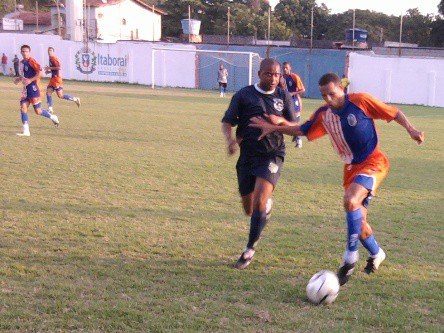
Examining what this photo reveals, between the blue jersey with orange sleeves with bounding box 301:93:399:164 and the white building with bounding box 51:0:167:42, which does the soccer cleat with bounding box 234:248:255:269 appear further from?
the white building with bounding box 51:0:167:42

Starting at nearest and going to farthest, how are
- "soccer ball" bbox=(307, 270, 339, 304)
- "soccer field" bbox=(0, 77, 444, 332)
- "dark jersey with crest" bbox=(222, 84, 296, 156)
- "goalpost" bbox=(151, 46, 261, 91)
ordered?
"soccer field" bbox=(0, 77, 444, 332)
"soccer ball" bbox=(307, 270, 339, 304)
"dark jersey with crest" bbox=(222, 84, 296, 156)
"goalpost" bbox=(151, 46, 261, 91)

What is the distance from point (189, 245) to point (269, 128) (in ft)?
5.14

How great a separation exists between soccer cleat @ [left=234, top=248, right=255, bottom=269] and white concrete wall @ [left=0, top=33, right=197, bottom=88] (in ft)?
104

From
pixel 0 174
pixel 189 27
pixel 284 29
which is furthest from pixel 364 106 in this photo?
pixel 284 29

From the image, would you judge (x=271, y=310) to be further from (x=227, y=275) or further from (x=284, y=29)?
(x=284, y=29)

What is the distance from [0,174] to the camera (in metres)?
9.38

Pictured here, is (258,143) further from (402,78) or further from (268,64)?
(402,78)

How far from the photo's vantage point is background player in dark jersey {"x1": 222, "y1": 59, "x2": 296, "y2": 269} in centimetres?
554

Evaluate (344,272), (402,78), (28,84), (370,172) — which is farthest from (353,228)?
(402,78)

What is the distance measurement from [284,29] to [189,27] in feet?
53.1

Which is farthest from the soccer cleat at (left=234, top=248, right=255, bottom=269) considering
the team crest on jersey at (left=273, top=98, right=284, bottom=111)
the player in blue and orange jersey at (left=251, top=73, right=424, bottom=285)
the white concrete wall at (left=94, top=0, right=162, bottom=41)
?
the white concrete wall at (left=94, top=0, right=162, bottom=41)

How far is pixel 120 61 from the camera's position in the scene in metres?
38.2

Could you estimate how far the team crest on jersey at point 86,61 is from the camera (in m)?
39.1

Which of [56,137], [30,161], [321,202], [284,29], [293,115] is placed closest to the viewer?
[293,115]
